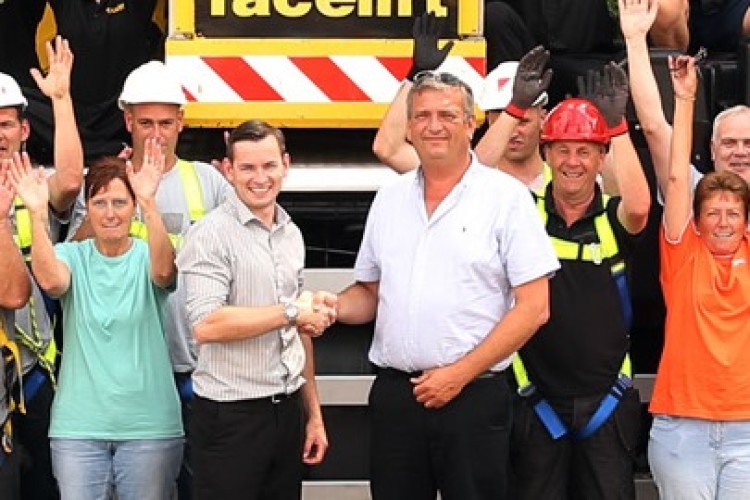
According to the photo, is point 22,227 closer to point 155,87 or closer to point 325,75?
point 155,87

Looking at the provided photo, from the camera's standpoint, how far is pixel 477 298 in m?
4.21

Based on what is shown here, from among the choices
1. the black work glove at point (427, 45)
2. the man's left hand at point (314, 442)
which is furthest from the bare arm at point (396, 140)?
the man's left hand at point (314, 442)

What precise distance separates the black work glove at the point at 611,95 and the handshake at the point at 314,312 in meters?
0.96

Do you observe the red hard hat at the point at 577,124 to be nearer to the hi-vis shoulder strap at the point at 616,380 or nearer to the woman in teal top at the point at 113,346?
the hi-vis shoulder strap at the point at 616,380

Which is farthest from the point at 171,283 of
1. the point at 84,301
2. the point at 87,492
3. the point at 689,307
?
the point at 689,307

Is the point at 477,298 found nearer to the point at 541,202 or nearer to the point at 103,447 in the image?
the point at 541,202

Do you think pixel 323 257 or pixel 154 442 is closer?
pixel 154 442

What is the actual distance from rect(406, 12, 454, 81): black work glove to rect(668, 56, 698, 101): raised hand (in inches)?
24.0

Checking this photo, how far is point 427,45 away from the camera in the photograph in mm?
4547

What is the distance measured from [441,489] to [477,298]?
500 mm

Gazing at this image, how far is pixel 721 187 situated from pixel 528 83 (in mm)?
620

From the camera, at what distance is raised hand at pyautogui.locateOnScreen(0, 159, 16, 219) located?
427 cm

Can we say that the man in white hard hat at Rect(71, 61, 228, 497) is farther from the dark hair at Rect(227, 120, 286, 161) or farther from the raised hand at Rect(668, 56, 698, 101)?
the raised hand at Rect(668, 56, 698, 101)

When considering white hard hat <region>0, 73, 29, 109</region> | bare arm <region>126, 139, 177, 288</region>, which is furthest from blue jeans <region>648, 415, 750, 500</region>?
white hard hat <region>0, 73, 29, 109</region>
